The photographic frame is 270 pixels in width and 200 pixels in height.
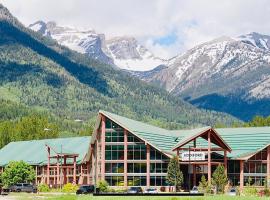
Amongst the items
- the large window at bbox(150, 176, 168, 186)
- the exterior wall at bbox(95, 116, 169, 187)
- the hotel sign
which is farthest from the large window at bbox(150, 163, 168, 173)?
the hotel sign

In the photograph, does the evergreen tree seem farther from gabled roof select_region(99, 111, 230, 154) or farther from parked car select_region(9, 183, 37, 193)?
parked car select_region(9, 183, 37, 193)

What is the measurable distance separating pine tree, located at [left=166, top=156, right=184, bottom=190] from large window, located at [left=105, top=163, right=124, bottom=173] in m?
12.1

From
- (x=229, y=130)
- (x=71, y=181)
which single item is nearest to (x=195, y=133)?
(x=229, y=130)

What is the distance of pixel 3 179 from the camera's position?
150250 mm

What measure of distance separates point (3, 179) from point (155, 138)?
3768cm

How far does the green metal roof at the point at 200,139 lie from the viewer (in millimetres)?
131000

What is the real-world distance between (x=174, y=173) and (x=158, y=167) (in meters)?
9.41

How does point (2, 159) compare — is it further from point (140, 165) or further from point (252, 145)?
point (252, 145)

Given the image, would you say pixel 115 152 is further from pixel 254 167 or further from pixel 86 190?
pixel 254 167

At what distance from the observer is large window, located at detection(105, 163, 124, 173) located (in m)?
132

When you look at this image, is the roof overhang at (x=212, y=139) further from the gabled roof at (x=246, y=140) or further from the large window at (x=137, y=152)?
the large window at (x=137, y=152)

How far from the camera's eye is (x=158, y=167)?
132m

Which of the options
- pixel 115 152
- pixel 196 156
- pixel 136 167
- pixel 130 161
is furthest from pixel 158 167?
pixel 196 156

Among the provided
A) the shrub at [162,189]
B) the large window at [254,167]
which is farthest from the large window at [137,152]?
the large window at [254,167]
